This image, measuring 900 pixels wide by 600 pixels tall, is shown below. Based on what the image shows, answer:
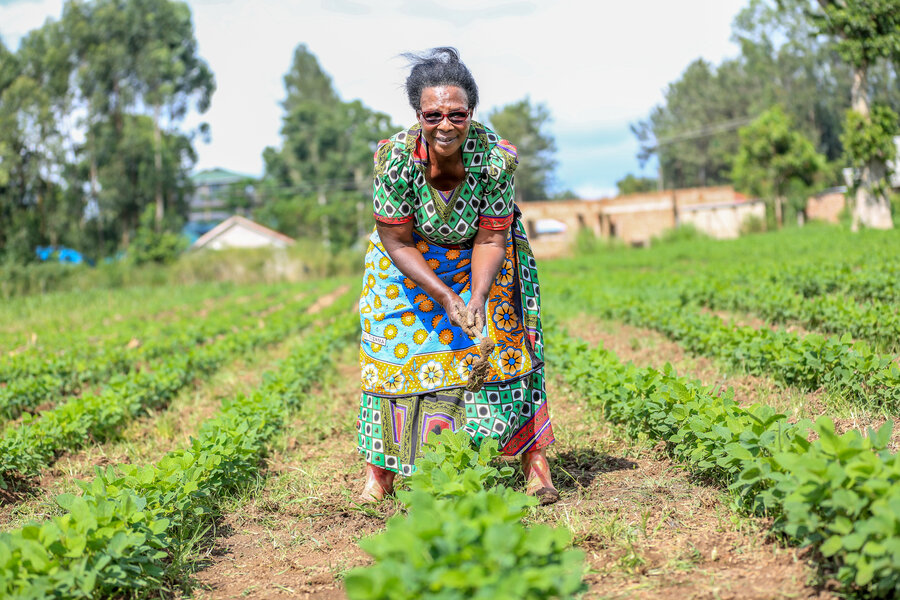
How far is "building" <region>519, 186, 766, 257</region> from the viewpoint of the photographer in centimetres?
3709

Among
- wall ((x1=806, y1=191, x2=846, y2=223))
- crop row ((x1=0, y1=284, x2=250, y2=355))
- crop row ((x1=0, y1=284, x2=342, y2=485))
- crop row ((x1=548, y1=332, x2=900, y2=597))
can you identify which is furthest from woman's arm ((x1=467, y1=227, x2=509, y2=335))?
wall ((x1=806, y1=191, x2=846, y2=223))

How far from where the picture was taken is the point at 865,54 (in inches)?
782

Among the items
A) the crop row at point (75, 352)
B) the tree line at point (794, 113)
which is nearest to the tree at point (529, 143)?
the tree line at point (794, 113)

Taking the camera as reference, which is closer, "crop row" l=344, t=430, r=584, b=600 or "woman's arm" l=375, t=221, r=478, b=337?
"crop row" l=344, t=430, r=584, b=600

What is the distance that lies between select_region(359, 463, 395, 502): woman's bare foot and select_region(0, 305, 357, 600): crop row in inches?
26.7

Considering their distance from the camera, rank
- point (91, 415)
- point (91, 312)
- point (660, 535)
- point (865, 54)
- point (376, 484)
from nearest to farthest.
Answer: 1. point (660, 535)
2. point (376, 484)
3. point (91, 415)
4. point (865, 54)
5. point (91, 312)

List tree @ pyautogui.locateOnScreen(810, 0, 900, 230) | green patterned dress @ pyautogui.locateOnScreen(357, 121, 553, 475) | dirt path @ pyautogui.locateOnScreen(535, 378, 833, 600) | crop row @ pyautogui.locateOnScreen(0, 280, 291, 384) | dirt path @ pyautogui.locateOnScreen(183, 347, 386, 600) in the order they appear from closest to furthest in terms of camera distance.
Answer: dirt path @ pyautogui.locateOnScreen(535, 378, 833, 600)
dirt path @ pyautogui.locateOnScreen(183, 347, 386, 600)
green patterned dress @ pyautogui.locateOnScreen(357, 121, 553, 475)
crop row @ pyautogui.locateOnScreen(0, 280, 291, 384)
tree @ pyautogui.locateOnScreen(810, 0, 900, 230)

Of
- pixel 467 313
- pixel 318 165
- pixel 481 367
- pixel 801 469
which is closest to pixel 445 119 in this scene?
pixel 467 313

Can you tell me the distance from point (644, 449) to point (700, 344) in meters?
2.70

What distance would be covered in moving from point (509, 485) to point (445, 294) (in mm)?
945

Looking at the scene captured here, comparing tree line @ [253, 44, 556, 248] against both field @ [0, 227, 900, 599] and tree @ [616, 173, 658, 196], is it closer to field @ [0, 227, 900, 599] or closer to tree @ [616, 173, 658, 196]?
tree @ [616, 173, 658, 196]

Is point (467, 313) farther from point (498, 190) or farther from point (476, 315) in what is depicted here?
point (498, 190)

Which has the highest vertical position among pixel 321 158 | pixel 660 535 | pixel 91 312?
pixel 321 158

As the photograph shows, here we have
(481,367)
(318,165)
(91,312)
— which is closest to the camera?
(481,367)
